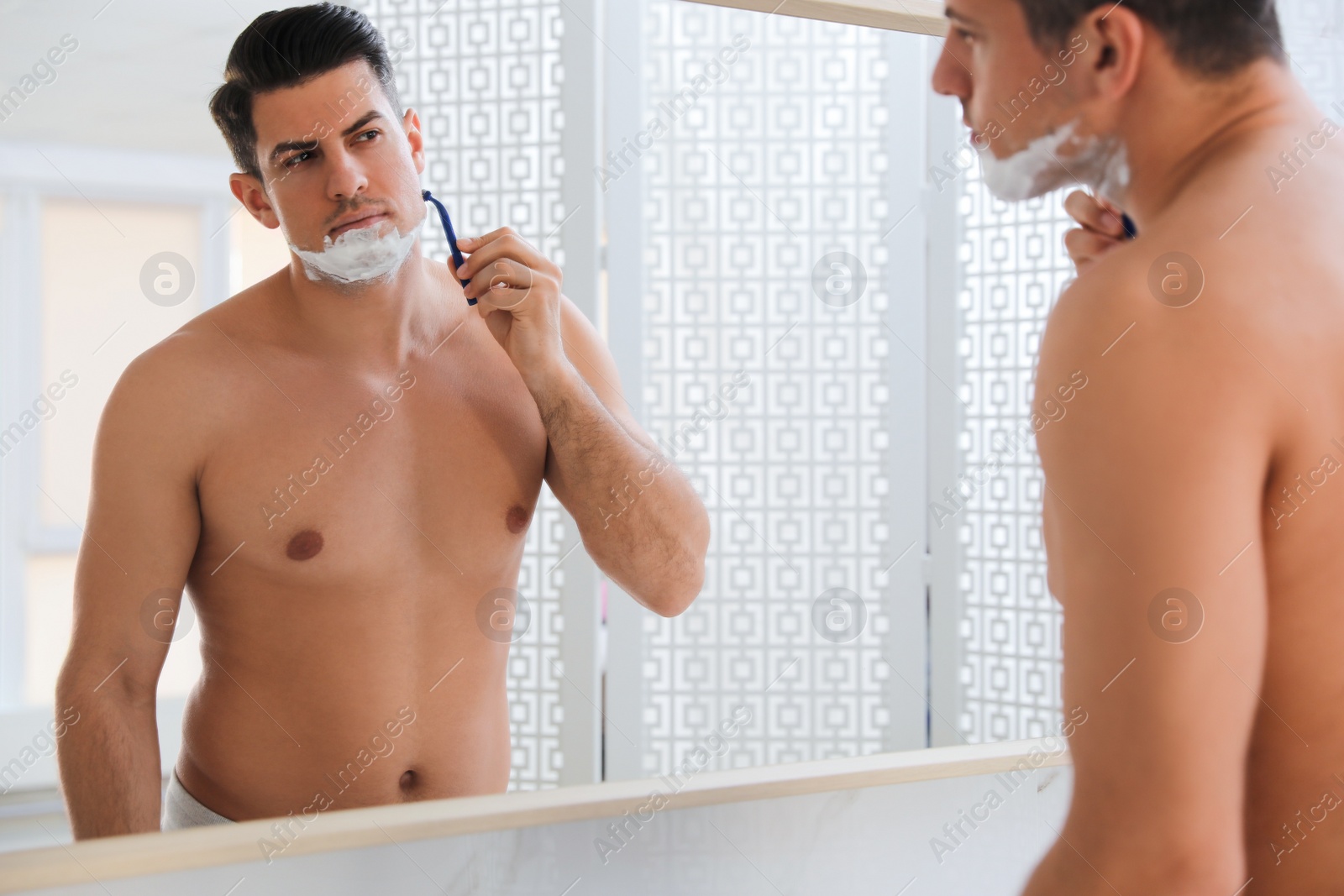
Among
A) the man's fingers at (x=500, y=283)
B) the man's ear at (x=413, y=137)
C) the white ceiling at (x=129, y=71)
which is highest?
the white ceiling at (x=129, y=71)

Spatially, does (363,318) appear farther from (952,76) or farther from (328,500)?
(952,76)

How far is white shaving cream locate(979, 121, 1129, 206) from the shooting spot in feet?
1.52

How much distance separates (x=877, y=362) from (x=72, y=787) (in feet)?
4.94

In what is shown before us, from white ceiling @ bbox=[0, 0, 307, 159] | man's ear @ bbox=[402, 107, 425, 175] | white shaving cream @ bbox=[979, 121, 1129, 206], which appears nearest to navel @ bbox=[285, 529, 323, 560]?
man's ear @ bbox=[402, 107, 425, 175]

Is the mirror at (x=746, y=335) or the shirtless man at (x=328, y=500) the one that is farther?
the mirror at (x=746, y=335)

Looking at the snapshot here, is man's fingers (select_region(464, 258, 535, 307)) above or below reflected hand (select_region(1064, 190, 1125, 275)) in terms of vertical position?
above

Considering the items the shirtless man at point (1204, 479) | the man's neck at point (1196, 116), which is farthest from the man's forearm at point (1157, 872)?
the man's neck at point (1196, 116)

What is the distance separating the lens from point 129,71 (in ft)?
5.98

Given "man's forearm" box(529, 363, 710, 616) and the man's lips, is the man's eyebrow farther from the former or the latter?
"man's forearm" box(529, 363, 710, 616)

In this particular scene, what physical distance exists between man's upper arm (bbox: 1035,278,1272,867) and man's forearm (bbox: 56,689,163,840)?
0.75m

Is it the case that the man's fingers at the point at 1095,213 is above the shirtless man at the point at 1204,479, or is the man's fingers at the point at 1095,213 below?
above

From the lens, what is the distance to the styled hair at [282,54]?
2.92 ft

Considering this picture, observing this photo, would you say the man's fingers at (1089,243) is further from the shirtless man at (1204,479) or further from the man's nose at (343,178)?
the man's nose at (343,178)

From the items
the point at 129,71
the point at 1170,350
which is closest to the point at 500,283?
the point at 1170,350
